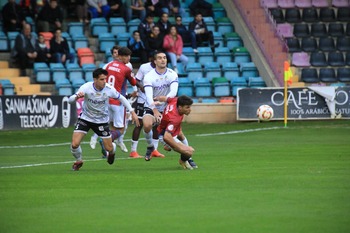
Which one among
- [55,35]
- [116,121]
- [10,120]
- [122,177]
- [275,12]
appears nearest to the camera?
[122,177]

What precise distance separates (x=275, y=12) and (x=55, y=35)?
901 centimetres

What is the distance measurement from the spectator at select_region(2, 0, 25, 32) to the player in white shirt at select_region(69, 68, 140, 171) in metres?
16.8

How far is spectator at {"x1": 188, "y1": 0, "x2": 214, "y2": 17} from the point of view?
125 ft

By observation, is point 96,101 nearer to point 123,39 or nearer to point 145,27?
point 145,27

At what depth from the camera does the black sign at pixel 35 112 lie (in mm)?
30391

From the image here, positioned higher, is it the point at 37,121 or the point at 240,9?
the point at 240,9

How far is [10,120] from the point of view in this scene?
3050 centimetres

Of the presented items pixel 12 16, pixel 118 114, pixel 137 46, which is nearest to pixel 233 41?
pixel 137 46

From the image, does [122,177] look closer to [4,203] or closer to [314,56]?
[4,203]

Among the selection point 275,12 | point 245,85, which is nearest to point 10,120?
point 245,85

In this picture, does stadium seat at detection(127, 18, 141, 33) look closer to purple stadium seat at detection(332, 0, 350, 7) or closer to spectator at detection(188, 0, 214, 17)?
spectator at detection(188, 0, 214, 17)

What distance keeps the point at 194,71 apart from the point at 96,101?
18.3 meters

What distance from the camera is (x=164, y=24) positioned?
35.6 m

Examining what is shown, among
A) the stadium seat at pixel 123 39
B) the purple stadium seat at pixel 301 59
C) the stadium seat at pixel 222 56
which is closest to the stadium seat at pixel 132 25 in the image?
the stadium seat at pixel 123 39
